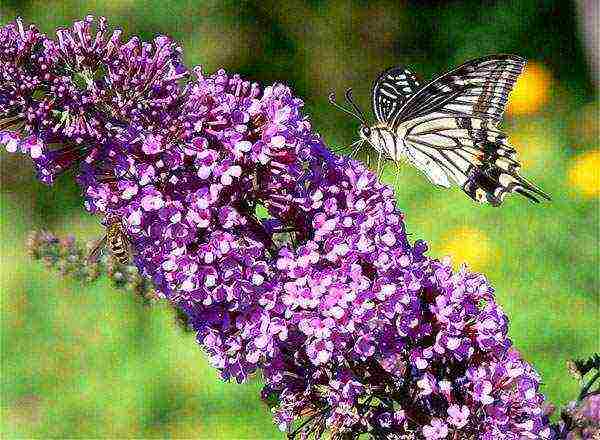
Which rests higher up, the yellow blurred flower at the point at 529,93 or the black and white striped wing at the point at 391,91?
the yellow blurred flower at the point at 529,93

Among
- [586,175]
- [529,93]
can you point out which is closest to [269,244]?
[586,175]

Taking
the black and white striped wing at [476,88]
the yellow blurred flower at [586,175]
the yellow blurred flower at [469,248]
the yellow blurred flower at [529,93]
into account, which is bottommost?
the black and white striped wing at [476,88]

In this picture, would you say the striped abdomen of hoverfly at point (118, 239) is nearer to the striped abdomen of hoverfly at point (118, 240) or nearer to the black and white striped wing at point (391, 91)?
the striped abdomen of hoverfly at point (118, 240)

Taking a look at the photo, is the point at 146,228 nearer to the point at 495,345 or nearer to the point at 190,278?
the point at 190,278

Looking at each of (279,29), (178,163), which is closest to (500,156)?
(178,163)

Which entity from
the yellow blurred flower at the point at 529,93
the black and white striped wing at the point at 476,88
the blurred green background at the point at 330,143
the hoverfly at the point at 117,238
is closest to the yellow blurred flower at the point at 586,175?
the blurred green background at the point at 330,143

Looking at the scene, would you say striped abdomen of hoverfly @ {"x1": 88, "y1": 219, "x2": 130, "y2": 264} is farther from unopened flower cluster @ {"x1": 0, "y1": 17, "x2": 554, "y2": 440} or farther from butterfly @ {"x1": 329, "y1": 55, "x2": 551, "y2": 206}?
butterfly @ {"x1": 329, "y1": 55, "x2": 551, "y2": 206}
